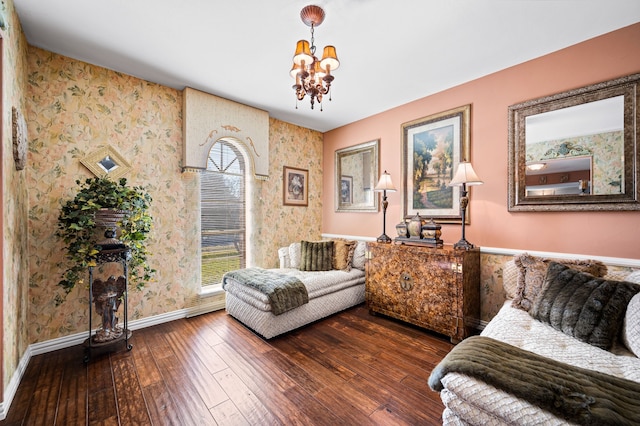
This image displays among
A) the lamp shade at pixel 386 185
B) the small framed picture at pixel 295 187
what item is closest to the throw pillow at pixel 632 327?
the lamp shade at pixel 386 185

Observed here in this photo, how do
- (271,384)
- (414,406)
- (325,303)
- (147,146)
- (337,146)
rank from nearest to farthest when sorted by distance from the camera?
(414,406) < (271,384) < (147,146) < (325,303) < (337,146)

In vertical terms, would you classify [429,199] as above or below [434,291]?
above

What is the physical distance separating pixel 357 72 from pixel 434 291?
2.41 meters

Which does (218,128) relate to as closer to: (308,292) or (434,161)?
(308,292)

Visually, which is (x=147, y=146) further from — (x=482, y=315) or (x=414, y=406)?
(x=482, y=315)

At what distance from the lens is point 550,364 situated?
1268 millimetres

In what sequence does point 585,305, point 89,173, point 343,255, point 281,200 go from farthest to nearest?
point 281,200
point 343,255
point 89,173
point 585,305

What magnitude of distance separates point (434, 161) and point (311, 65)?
2.03 meters

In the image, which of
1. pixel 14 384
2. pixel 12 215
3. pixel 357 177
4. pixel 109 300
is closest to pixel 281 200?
pixel 357 177

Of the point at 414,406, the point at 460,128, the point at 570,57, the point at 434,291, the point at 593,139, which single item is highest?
the point at 570,57

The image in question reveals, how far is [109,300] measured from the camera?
242cm

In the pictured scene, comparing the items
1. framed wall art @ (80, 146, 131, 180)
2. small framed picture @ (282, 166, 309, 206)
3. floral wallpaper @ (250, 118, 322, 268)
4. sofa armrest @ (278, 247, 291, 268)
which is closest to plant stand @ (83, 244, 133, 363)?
framed wall art @ (80, 146, 131, 180)

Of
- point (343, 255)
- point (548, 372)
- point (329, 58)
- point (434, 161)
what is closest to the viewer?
point (548, 372)

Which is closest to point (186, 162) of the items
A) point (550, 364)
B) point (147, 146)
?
point (147, 146)
